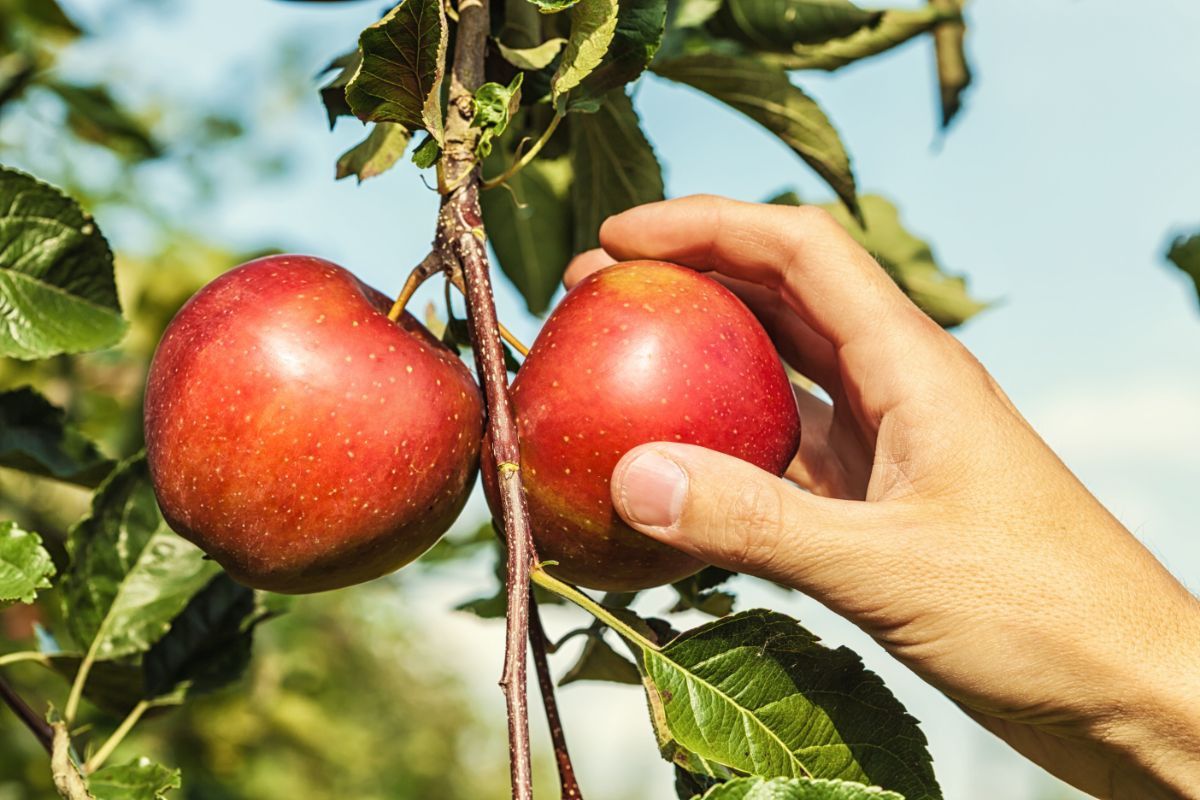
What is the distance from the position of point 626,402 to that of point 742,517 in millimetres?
136

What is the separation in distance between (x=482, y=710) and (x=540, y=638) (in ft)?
22.6

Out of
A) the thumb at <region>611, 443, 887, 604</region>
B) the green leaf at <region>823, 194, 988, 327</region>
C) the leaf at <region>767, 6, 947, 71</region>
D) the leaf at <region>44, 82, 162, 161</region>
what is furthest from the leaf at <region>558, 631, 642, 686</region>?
the leaf at <region>44, 82, 162, 161</region>

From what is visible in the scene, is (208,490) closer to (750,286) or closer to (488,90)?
(488,90)

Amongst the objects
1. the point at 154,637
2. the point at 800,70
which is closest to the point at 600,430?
the point at 154,637

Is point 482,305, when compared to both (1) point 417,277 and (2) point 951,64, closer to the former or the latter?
(1) point 417,277

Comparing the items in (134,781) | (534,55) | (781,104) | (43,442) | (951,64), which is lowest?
(134,781)

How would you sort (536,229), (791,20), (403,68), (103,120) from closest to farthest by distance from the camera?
(403,68) < (791,20) < (536,229) < (103,120)

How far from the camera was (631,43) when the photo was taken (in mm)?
990

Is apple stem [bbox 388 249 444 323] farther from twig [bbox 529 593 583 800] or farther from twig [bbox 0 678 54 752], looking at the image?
twig [bbox 0 678 54 752]

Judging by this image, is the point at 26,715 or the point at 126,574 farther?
the point at 126,574

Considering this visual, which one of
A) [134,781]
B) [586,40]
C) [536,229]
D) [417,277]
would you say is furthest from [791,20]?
[134,781]

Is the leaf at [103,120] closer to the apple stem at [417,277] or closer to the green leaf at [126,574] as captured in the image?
the green leaf at [126,574]

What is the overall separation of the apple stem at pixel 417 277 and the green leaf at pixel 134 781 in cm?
45

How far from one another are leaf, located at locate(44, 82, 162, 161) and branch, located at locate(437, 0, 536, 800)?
1.06 metres
